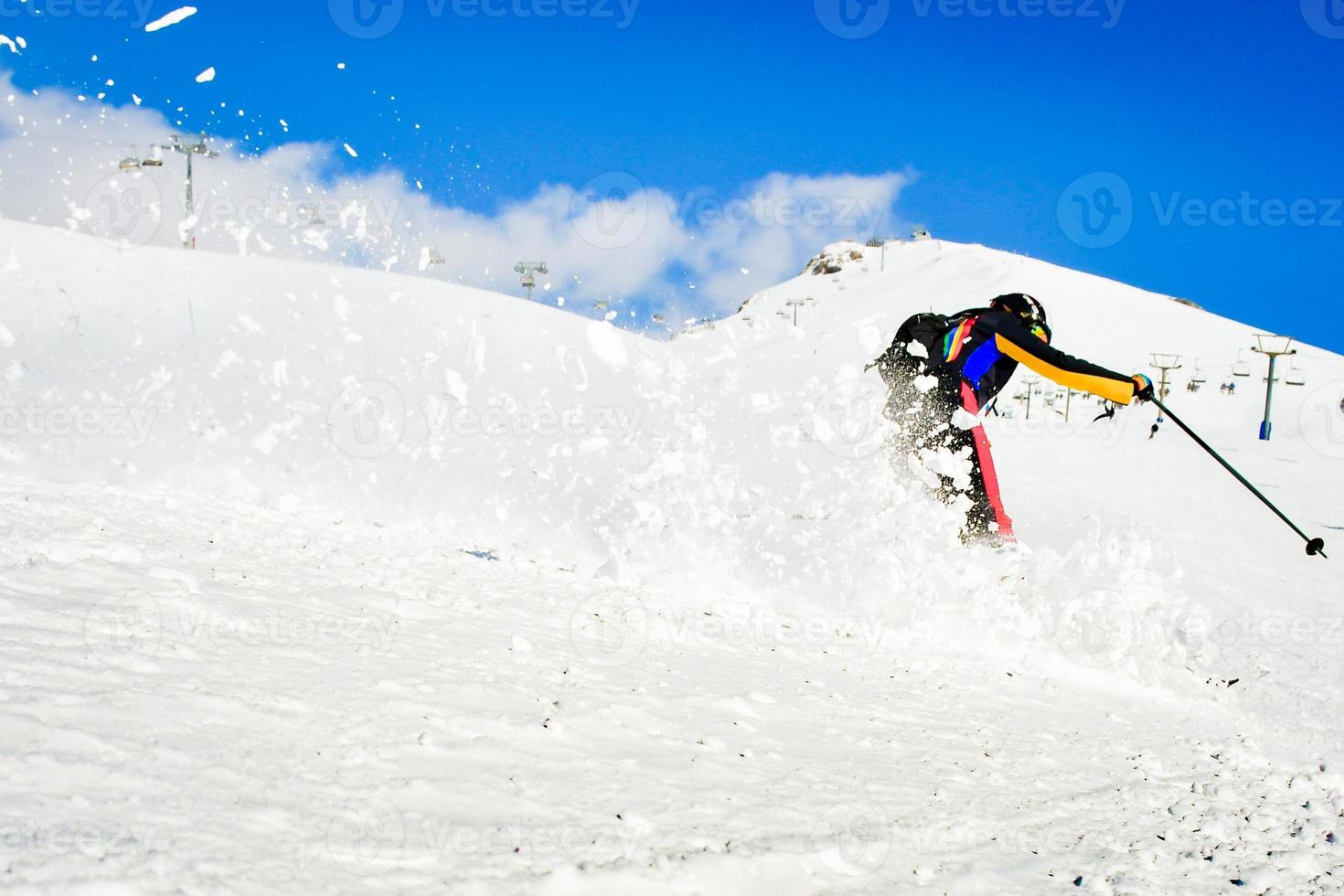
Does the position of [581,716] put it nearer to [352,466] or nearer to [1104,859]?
[1104,859]

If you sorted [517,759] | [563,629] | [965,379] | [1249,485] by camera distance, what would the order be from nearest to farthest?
[517,759] < [563,629] < [965,379] < [1249,485]

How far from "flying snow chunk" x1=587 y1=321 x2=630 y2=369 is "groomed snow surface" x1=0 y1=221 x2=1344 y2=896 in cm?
6

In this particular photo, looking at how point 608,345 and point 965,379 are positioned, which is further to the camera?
point 608,345

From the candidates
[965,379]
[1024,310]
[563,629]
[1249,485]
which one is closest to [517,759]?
[563,629]

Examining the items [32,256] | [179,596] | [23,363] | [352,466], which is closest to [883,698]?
[179,596]

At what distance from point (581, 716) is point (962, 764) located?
1281 mm

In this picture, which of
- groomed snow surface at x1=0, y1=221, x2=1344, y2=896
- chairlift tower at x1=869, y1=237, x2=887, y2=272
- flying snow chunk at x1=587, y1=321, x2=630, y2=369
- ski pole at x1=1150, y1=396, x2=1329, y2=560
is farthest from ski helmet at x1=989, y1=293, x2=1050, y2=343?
chairlift tower at x1=869, y1=237, x2=887, y2=272

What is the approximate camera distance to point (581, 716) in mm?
2652

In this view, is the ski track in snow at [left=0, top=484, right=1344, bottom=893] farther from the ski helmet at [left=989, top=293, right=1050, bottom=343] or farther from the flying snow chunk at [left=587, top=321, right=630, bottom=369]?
the flying snow chunk at [left=587, top=321, right=630, bottom=369]

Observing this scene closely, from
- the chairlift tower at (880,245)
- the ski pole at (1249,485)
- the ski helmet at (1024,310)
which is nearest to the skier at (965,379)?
Result: the ski helmet at (1024,310)

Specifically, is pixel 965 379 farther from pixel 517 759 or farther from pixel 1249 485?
pixel 517 759

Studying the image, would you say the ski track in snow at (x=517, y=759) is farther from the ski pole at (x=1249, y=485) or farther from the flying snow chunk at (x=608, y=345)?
the flying snow chunk at (x=608, y=345)

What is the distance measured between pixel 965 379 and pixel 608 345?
191 inches

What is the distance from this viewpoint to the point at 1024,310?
6117mm
